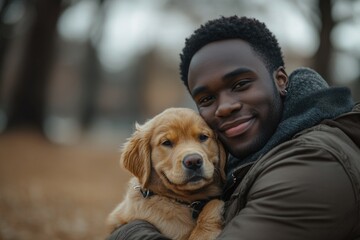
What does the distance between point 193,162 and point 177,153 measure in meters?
0.25

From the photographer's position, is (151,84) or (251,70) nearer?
(251,70)

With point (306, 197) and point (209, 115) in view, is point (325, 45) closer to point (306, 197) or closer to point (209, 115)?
point (209, 115)

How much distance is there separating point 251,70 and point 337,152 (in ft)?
3.22

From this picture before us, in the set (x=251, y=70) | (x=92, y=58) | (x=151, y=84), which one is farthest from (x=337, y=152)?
(x=151, y=84)

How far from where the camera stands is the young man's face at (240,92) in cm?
320

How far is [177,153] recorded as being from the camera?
12.1ft

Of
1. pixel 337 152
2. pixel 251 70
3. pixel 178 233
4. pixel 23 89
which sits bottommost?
pixel 178 233

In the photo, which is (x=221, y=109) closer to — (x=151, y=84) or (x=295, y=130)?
(x=295, y=130)

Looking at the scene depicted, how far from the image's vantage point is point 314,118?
287 cm

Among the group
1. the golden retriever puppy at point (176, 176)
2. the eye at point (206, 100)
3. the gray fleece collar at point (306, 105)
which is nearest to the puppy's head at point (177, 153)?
the golden retriever puppy at point (176, 176)

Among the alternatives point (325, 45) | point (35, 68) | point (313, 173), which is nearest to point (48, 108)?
point (35, 68)

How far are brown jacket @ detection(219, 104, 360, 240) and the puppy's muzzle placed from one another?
0.99 meters

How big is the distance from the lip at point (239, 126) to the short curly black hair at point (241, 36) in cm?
43

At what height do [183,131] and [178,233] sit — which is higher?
[183,131]
